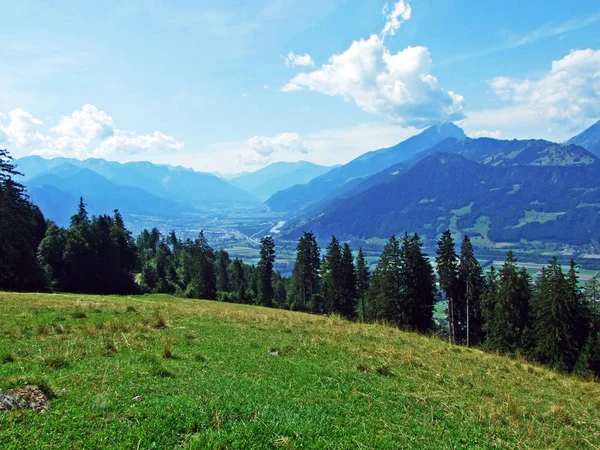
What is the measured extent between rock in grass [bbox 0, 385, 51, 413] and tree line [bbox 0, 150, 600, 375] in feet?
80.7

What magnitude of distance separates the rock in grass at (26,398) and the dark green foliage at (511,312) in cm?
4760

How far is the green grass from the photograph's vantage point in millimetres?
6246

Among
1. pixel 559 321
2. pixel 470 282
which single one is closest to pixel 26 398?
pixel 559 321

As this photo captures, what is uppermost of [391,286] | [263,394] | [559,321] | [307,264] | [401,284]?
[263,394]

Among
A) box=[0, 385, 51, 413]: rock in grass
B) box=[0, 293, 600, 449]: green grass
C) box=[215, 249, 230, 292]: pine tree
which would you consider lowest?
box=[215, 249, 230, 292]: pine tree

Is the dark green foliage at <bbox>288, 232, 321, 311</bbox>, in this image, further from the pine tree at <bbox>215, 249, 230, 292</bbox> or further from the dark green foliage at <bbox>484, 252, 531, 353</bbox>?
the dark green foliage at <bbox>484, 252, 531, 353</bbox>

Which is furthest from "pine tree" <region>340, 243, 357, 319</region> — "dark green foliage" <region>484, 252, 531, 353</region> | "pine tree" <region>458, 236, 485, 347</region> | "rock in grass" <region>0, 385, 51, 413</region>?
"rock in grass" <region>0, 385, 51, 413</region>

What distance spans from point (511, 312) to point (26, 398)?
4899 cm

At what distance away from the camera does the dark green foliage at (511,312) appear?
1736 inches

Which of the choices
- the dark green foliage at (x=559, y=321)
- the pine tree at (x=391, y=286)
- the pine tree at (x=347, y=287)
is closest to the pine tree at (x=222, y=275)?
the pine tree at (x=347, y=287)

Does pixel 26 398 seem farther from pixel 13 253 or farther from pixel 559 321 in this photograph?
pixel 559 321

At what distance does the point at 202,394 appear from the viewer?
7887 millimetres

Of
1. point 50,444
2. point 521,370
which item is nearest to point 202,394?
point 50,444

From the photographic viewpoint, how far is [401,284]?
5022 cm
